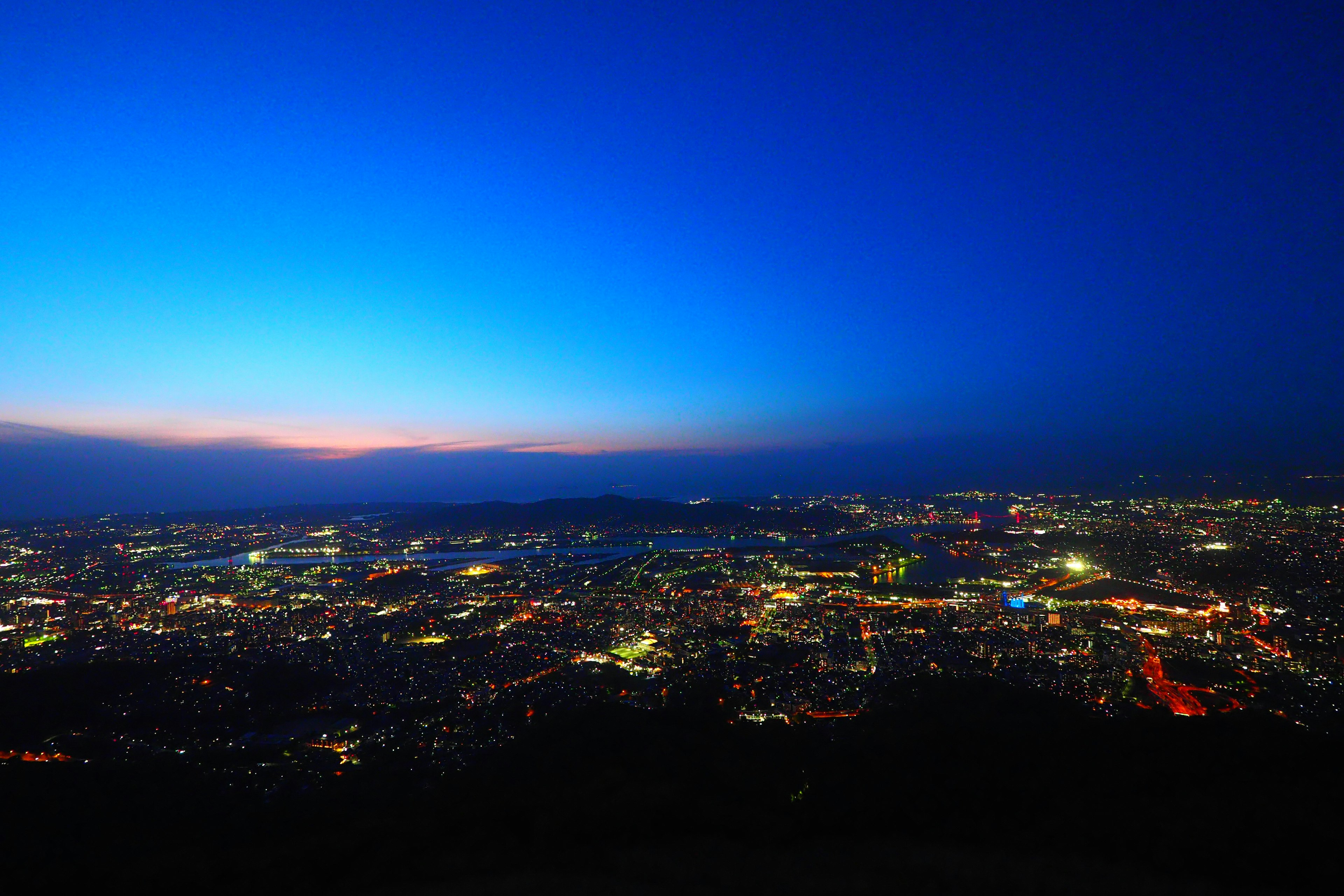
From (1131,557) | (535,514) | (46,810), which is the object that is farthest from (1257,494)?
(46,810)

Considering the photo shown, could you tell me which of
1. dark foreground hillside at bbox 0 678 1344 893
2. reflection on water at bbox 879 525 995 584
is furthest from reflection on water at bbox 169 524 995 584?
dark foreground hillside at bbox 0 678 1344 893

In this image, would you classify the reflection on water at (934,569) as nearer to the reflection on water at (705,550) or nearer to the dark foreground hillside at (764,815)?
the reflection on water at (705,550)

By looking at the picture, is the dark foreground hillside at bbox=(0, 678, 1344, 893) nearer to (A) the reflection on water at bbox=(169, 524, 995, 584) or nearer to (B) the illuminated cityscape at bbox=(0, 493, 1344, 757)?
(B) the illuminated cityscape at bbox=(0, 493, 1344, 757)

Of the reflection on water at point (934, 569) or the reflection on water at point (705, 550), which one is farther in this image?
the reflection on water at point (705, 550)

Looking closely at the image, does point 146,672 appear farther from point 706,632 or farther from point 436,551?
point 436,551

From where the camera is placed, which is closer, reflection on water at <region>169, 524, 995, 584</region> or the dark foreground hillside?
the dark foreground hillside

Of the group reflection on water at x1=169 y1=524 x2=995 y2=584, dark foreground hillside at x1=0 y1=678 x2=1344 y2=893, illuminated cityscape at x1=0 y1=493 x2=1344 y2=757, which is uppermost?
dark foreground hillside at x1=0 y1=678 x2=1344 y2=893

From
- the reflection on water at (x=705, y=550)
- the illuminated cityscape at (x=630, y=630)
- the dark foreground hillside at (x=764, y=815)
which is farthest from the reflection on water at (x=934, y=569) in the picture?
the dark foreground hillside at (x=764, y=815)

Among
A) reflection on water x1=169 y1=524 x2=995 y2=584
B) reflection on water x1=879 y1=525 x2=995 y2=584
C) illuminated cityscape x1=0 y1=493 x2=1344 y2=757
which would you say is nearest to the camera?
illuminated cityscape x1=0 y1=493 x2=1344 y2=757
